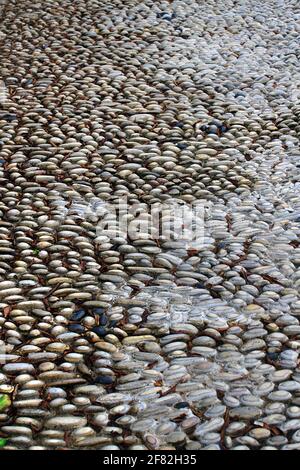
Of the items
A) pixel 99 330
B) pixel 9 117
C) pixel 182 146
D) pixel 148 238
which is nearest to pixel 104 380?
pixel 99 330

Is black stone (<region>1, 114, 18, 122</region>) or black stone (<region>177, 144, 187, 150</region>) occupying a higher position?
black stone (<region>1, 114, 18, 122</region>)

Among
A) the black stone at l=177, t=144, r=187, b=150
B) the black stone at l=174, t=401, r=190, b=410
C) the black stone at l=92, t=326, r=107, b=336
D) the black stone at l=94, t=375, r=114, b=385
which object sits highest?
the black stone at l=177, t=144, r=187, b=150

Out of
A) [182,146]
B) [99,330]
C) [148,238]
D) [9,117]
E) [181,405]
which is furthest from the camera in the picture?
[9,117]

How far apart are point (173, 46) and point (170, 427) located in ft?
8.21

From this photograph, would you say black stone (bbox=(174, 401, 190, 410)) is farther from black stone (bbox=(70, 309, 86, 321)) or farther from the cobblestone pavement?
black stone (bbox=(70, 309, 86, 321))

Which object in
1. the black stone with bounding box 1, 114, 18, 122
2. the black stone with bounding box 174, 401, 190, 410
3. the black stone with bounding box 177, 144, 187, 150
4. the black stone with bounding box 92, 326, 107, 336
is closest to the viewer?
the black stone with bounding box 174, 401, 190, 410

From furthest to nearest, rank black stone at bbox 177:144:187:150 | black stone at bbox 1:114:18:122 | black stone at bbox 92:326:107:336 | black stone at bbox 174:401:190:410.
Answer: black stone at bbox 1:114:18:122, black stone at bbox 177:144:187:150, black stone at bbox 92:326:107:336, black stone at bbox 174:401:190:410

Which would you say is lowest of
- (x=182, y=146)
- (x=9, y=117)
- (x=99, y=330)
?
(x=99, y=330)

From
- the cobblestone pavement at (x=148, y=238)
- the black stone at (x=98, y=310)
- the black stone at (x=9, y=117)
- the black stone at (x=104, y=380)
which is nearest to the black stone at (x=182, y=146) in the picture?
the cobblestone pavement at (x=148, y=238)

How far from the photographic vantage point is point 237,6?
165 inches

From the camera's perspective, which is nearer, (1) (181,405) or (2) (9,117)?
(1) (181,405)

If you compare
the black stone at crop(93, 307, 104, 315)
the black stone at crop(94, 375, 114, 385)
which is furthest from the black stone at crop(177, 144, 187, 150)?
the black stone at crop(94, 375, 114, 385)

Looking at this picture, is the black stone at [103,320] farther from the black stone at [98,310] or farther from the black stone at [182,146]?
the black stone at [182,146]

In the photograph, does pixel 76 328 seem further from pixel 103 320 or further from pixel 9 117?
pixel 9 117
